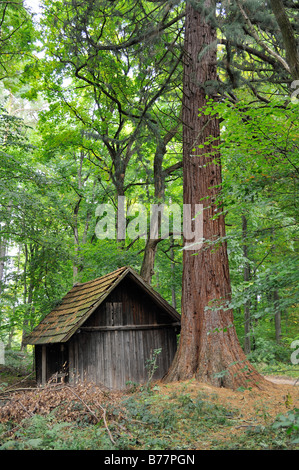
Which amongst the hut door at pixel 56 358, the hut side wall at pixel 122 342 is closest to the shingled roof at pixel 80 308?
the hut side wall at pixel 122 342

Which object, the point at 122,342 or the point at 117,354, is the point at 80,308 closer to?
the point at 122,342

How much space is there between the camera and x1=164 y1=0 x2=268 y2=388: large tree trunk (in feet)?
27.7

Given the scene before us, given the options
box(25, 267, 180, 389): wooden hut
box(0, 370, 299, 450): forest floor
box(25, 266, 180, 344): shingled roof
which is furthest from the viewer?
box(25, 267, 180, 389): wooden hut

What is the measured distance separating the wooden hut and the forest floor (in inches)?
104

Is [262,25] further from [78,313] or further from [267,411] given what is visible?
[78,313]

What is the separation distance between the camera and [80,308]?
35.7 feet

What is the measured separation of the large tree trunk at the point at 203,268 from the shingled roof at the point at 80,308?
1.90 metres

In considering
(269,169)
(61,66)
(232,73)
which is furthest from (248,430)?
(61,66)

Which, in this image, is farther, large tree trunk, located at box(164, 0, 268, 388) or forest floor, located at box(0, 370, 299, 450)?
large tree trunk, located at box(164, 0, 268, 388)

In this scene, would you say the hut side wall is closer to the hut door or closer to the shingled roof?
the shingled roof

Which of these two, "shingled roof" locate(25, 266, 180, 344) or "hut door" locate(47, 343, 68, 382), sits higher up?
"shingled roof" locate(25, 266, 180, 344)

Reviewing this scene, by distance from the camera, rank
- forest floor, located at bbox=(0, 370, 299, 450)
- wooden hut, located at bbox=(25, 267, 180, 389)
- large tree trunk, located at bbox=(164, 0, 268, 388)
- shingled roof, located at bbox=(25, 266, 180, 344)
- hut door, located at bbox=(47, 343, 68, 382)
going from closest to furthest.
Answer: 1. forest floor, located at bbox=(0, 370, 299, 450)
2. large tree trunk, located at bbox=(164, 0, 268, 388)
3. shingled roof, located at bbox=(25, 266, 180, 344)
4. wooden hut, located at bbox=(25, 267, 180, 389)
5. hut door, located at bbox=(47, 343, 68, 382)

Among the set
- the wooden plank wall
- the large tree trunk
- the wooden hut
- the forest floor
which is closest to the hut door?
the wooden hut
